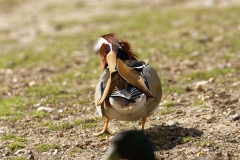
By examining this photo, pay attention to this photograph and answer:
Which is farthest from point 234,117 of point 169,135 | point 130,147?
point 130,147

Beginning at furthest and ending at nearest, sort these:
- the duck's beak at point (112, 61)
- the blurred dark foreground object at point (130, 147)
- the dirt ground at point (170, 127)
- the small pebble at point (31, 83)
Answer: 1. the small pebble at point (31, 83)
2. the duck's beak at point (112, 61)
3. the dirt ground at point (170, 127)
4. the blurred dark foreground object at point (130, 147)

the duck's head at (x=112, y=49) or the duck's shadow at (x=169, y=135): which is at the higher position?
the duck's head at (x=112, y=49)

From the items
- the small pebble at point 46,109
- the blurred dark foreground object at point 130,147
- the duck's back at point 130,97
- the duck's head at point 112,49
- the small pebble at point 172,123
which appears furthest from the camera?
the small pebble at point 46,109

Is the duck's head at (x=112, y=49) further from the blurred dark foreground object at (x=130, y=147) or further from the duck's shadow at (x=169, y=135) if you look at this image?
the blurred dark foreground object at (x=130, y=147)

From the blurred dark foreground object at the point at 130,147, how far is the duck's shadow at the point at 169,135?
4.78 feet

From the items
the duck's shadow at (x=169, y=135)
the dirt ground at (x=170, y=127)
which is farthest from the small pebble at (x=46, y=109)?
the duck's shadow at (x=169, y=135)

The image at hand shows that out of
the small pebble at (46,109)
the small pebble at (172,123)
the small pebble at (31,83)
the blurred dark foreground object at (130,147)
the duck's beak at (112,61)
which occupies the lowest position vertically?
the small pebble at (31,83)

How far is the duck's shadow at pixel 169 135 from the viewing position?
282 inches

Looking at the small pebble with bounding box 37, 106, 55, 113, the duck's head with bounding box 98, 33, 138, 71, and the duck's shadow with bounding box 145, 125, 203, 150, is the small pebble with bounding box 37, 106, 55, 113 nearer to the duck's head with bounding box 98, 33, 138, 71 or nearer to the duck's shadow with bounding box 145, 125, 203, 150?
the duck's head with bounding box 98, 33, 138, 71

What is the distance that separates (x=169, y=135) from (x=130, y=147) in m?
2.11

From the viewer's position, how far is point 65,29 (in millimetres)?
16453

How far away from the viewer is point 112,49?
7680mm

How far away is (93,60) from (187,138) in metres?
5.99

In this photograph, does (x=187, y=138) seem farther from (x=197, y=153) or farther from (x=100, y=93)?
(x=100, y=93)
